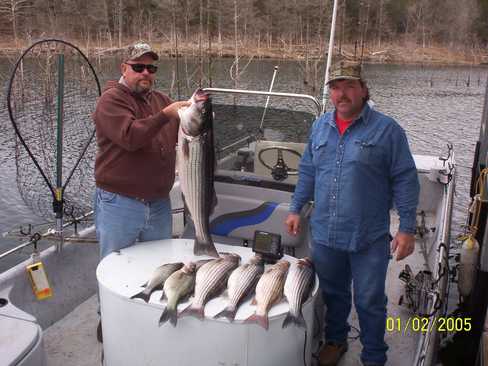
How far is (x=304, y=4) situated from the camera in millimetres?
44094

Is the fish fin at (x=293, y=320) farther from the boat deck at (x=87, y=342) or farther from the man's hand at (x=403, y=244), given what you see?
the boat deck at (x=87, y=342)

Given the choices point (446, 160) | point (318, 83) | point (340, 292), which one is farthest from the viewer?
point (318, 83)

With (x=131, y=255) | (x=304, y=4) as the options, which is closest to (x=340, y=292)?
(x=131, y=255)

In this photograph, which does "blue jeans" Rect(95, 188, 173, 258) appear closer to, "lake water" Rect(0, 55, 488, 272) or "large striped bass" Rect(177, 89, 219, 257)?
"large striped bass" Rect(177, 89, 219, 257)

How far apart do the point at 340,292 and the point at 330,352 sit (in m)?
0.42

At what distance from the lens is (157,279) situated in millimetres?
2670

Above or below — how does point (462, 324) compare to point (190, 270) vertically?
below

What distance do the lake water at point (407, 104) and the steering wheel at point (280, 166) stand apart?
489cm

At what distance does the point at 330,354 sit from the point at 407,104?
73.5 ft

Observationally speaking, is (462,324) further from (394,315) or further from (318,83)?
(318,83)

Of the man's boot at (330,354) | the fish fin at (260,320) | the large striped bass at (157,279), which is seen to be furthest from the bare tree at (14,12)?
the fish fin at (260,320)

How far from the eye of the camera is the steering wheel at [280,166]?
3.99m

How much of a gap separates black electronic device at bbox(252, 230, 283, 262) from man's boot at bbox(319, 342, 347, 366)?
80 cm

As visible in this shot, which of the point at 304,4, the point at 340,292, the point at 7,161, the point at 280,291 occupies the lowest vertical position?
the point at 7,161
